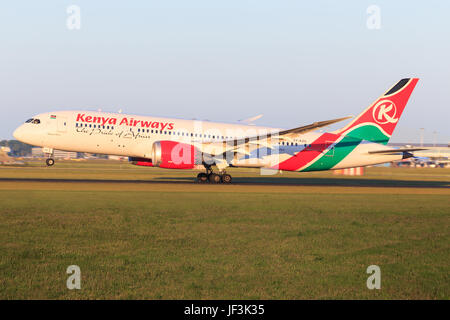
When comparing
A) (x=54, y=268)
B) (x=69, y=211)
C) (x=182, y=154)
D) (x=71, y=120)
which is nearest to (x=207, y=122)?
(x=182, y=154)

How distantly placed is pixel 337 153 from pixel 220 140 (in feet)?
31.6

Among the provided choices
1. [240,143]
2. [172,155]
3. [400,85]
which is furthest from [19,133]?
[400,85]

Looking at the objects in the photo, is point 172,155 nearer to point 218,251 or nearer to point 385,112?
point 385,112

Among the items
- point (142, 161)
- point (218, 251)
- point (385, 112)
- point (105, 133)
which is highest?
point (385, 112)

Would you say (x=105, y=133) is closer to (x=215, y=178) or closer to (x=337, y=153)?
(x=215, y=178)

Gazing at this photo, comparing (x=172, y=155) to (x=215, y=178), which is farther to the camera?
(x=215, y=178)

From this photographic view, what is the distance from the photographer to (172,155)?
3244 centimetres

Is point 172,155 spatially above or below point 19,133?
below

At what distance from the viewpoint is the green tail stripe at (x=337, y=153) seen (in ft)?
123

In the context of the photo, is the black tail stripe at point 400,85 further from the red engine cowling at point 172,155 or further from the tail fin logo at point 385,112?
the red engine cowling at point 172,155

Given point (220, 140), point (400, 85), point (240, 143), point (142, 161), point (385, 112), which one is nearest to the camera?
point (240, 143)

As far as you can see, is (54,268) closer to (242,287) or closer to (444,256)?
(242,287)

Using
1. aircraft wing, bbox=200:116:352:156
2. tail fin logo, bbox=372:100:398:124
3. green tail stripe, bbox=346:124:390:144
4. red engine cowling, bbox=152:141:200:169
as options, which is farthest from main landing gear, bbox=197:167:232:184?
tail fin logo, bbox=372:100:398:124

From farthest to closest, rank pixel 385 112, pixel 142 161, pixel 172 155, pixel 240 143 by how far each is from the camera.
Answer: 1. pixel 385 112
2. pixel 142 161
3. pixel 240 143
4. pixel 172 155
